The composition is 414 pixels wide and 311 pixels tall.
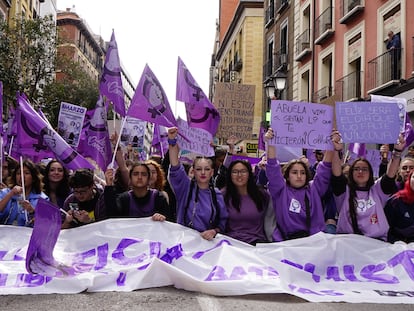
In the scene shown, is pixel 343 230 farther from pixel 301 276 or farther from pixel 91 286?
pixel 91 286

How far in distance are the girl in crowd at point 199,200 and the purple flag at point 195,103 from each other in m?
1.24

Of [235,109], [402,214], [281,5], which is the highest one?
[281,5]

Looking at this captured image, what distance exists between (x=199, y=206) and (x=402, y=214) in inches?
77.3

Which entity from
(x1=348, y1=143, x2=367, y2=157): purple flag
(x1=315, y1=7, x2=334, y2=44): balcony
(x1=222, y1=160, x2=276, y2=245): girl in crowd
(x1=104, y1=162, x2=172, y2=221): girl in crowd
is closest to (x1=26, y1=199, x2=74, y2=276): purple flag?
(x1=104, y1=162, x2=172, y2=221): girl in crowd

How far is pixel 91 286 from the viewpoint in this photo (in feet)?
14.2

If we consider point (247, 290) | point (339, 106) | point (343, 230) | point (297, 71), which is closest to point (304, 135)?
point (339, 106)

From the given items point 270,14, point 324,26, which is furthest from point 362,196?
point 270,14

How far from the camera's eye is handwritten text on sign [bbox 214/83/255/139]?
7602 millimetres

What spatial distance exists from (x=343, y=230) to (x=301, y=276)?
963mm

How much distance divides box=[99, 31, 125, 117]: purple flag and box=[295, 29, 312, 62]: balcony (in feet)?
50.2

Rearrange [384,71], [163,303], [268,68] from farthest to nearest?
[268,68] < [384,71] < [163,303]

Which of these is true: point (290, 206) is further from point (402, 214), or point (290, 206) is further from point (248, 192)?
point (402, 214)

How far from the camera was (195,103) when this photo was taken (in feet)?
22.0

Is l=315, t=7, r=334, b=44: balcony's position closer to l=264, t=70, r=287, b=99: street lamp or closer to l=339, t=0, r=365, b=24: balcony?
l=339, t=0, r=365, b=24: balcony
